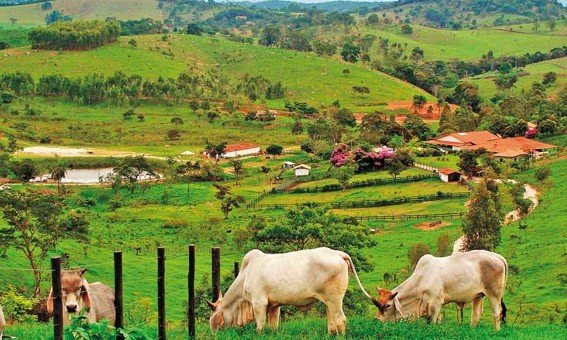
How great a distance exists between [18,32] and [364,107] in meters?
99.4

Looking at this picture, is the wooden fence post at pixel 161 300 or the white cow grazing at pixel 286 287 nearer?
the wooden fence post at pixel 161 300

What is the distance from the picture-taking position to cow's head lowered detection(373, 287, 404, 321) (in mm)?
15695

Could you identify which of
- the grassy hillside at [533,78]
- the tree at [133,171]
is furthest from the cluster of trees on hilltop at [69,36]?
the tree at [133,171]

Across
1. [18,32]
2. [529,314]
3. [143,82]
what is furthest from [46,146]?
[18,32]

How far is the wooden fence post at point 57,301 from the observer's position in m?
12.0

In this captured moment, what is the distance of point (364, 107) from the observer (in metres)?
129

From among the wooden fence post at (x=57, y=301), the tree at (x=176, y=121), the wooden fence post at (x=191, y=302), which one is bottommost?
the tree at (x=176, y=121)

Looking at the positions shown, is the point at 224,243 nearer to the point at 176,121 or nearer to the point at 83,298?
the point at 83,298

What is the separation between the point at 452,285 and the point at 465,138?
73581 millimetres

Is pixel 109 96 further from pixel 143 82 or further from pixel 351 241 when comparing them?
pixel 351 241

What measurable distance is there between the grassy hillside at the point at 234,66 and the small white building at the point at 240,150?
3309 cm

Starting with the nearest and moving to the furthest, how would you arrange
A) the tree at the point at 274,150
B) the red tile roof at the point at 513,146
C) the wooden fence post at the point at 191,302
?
the wooden fence post at the point at 191,302 < the red tile roof at the point at 513,146 < the tree at the point at 274,150

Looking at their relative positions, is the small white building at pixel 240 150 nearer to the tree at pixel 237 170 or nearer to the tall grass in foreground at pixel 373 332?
the tree at pixel 237 170

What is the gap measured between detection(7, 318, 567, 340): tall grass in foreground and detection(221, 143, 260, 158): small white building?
76.9 m
